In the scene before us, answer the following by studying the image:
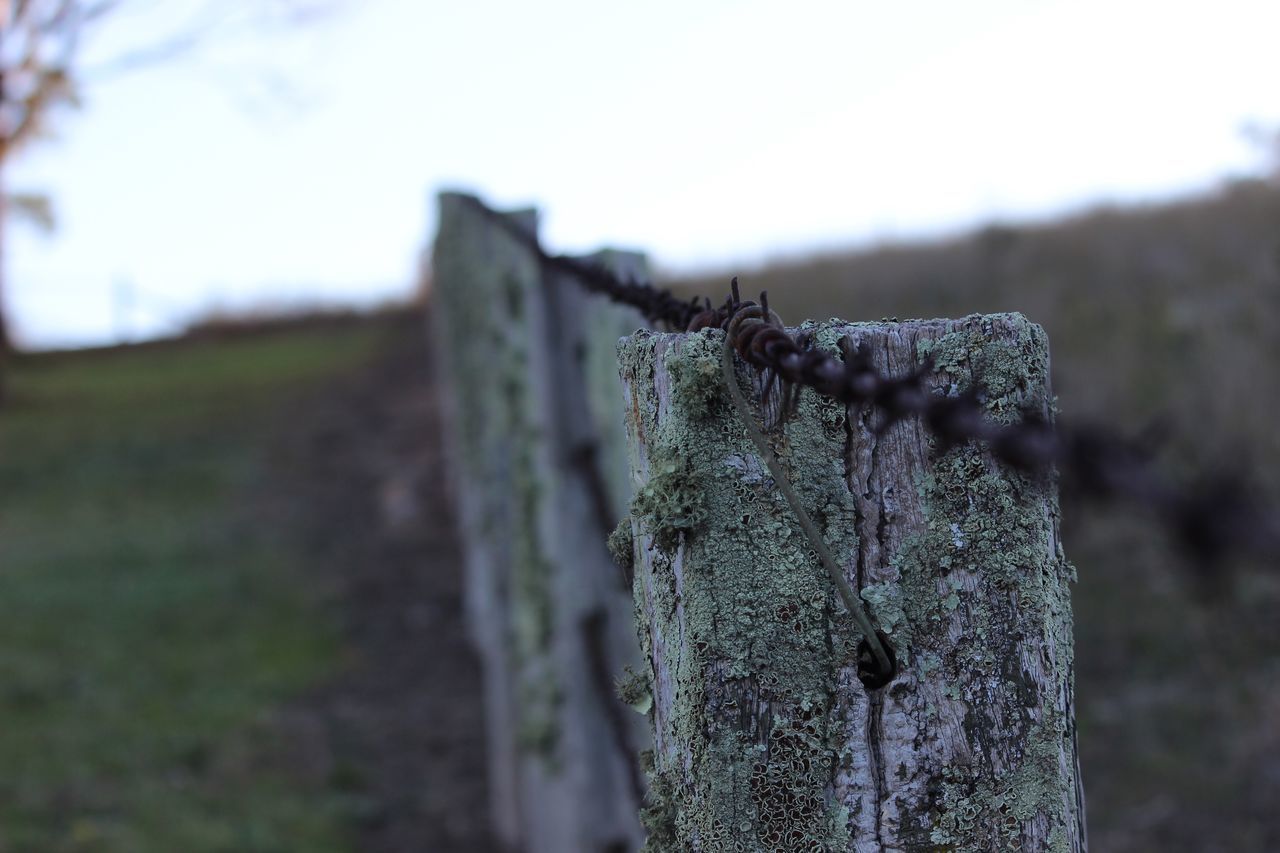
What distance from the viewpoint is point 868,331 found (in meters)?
1.16

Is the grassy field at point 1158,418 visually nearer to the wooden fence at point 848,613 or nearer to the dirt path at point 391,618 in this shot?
the wooden fence at point 848,613

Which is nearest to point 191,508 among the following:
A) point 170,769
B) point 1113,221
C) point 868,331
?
point 170,769

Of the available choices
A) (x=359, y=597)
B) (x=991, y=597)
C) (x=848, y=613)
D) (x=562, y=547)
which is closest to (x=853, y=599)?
(x=848, y=613)

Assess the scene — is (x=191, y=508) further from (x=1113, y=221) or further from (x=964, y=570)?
(x=964, y=570)

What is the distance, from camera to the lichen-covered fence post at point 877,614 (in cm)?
116

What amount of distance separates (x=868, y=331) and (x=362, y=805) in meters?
4.77

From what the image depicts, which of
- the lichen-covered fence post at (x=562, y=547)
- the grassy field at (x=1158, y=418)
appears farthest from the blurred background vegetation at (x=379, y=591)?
the lichen-covered fence post at (x=562, y=547)

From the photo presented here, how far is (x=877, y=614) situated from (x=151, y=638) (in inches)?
302

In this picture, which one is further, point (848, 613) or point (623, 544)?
point (623, 544)

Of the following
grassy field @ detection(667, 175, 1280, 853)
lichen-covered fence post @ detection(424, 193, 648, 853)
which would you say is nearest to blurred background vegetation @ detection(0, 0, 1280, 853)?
grassy field @ detection(667, 175, 1280, 853)

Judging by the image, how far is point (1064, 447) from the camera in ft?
2.40

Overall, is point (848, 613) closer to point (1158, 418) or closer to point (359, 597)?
point (1158, 418)

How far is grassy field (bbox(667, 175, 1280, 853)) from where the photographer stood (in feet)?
15.0

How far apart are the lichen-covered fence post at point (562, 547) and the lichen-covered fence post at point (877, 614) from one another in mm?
1785
